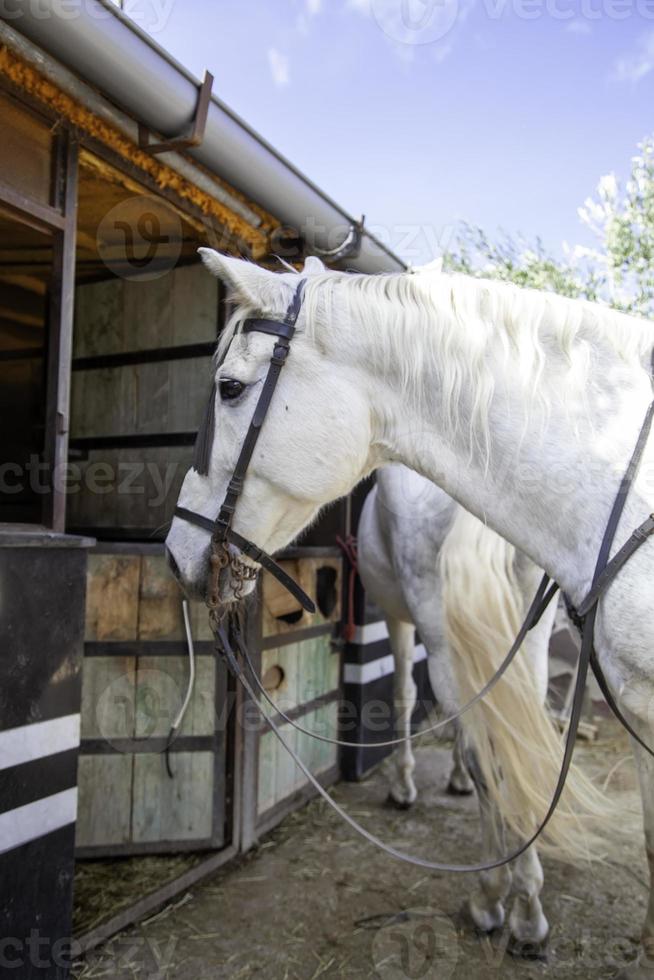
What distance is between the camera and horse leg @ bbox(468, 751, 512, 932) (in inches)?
96.0

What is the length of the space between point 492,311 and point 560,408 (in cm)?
28

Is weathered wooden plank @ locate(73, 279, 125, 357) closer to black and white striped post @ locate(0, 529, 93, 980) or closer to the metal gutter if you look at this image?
the metal gutter

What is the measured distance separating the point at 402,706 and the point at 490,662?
5.51 feet

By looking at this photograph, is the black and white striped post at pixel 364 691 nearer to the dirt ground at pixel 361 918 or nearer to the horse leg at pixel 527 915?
the dirt ground at pixel 361 918

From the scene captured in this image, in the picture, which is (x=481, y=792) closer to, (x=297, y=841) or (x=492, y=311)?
(x=297, y=841)

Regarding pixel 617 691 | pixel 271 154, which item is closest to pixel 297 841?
pixel 617 691

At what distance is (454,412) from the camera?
1.57m

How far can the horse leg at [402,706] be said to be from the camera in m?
3.69

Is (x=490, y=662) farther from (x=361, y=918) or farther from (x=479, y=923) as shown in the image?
(x=361, y=918)

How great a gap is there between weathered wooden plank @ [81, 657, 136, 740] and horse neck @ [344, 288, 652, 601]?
1.85 m

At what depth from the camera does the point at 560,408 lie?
4.89 ft

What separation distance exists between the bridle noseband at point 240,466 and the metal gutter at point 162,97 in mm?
974
